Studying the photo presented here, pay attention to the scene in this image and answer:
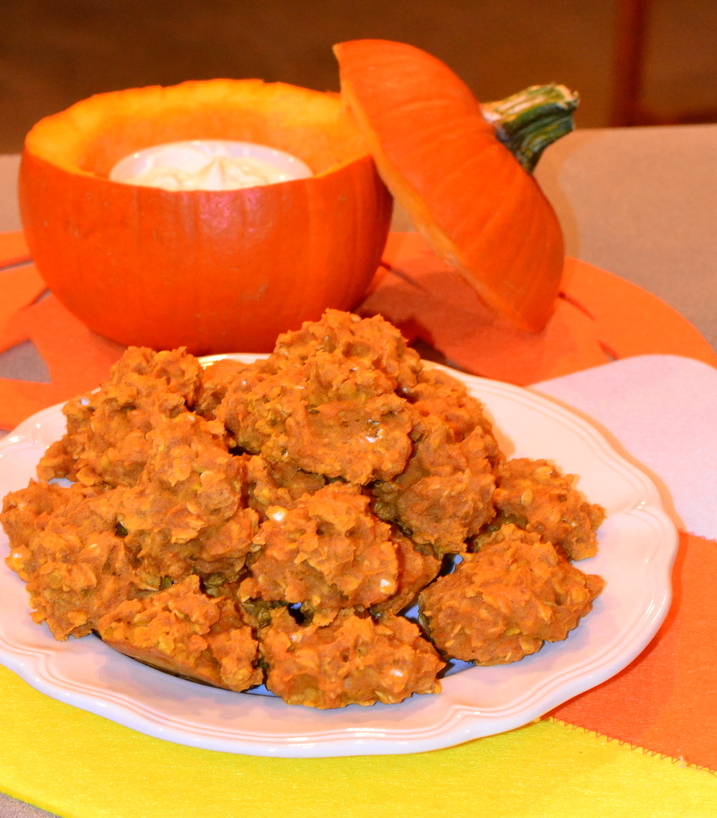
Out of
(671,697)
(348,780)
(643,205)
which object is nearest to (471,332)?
(643,205)

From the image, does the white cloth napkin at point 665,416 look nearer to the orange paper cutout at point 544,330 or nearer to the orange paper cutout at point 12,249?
the orange paper cutout at point 544,330

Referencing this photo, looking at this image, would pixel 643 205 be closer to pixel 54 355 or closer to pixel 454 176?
pixel 454 176

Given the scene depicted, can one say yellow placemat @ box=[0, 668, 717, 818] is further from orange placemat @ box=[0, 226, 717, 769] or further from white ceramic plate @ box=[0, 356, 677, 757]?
orange placemat @ box=[0, 226, 717, 769]

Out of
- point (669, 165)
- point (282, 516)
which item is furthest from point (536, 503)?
point (669, 165)

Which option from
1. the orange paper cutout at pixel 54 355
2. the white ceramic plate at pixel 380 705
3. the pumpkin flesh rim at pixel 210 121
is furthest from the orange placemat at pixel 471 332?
the pumpkin flesh rim at pixel 210 121

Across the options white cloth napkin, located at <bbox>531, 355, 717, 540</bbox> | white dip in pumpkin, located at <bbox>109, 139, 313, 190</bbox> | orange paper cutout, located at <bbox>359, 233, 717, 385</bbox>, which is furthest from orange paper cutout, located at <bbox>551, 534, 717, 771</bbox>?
white dip in pumpkin, located at <bbox>109, 139, 313, 190</bbox>

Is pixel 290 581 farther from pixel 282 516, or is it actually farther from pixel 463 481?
pixel 463 481
